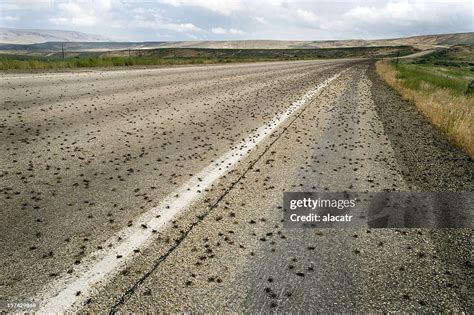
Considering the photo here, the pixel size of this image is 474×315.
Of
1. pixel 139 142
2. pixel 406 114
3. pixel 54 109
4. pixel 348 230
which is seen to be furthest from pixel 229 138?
pixel 406 114

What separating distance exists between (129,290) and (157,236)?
0.76m

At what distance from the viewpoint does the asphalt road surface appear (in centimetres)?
250

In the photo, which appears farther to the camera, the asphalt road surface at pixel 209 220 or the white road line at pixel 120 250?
the asphalt road surface at pixel 209 220

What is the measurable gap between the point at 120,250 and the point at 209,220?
0.94 metres

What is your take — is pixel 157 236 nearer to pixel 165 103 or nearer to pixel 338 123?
pixel 338 123

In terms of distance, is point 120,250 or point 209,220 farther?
point 209,220

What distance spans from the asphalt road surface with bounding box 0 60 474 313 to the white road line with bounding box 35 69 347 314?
0.5 inches

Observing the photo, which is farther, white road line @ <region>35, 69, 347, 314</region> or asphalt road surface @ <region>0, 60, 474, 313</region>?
asphalt road surface @ <region>0, 60, 474, 313</region>

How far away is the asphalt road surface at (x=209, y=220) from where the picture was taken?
2.50 metres

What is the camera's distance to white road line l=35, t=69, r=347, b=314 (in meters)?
2.37

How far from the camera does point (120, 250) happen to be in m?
2.95

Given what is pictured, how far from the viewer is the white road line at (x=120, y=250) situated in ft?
7.76

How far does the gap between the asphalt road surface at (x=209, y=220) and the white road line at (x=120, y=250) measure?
1cm

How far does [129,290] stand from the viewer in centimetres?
246
